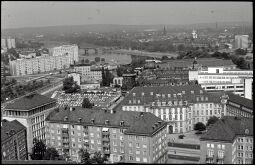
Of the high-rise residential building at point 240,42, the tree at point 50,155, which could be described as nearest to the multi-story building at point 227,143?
the tree at point 50,155

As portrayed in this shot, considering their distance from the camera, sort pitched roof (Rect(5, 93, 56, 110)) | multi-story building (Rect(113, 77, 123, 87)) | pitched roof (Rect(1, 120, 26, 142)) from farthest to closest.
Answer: multi-story building (Rect(113, 77, 123, 87)) < pitched roof (Rect(5, 93, 56, 110)) < pitched roof (Rect(1, 120, 26, 142))

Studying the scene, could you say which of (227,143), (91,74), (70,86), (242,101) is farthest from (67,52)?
(227,143)

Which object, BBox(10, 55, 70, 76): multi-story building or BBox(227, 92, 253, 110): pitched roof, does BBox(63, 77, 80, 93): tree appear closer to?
BBox(10, 55, 70, 76): multi-story building

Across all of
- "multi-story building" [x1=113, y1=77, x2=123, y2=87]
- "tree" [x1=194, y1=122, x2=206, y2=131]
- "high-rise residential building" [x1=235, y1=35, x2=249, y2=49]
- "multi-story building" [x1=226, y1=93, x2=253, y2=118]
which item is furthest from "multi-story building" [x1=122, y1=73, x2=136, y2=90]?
"high-rise residential building" [x1=235, y1=35, x2=249, y2=49]

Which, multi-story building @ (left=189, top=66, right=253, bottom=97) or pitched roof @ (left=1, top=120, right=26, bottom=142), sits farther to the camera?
multi-story building @ (left=189, top=66, right=253, bottom=97)

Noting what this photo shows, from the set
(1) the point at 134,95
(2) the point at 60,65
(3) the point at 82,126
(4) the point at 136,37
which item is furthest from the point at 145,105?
(4) the point at 136,37

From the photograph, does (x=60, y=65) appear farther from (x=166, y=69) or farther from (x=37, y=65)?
(x=166, y=69)

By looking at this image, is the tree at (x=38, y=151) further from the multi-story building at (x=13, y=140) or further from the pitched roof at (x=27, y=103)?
the pitched roof at (x=27, y=103)

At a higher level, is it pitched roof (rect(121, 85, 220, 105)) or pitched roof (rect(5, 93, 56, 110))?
pitched roof (rect(5, 93, 56, 110))
